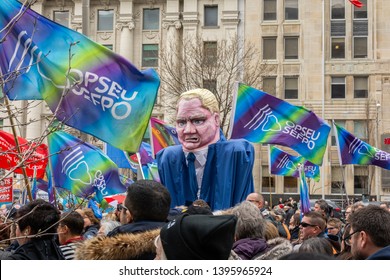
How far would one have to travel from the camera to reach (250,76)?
133 feet

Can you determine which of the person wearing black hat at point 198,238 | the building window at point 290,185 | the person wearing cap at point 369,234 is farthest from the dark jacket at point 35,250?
the building window at point 290,185

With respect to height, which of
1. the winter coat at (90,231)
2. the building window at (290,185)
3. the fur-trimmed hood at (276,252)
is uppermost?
the fur-trimmed hood at (276,252)

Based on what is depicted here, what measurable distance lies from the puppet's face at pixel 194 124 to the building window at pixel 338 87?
132 feet

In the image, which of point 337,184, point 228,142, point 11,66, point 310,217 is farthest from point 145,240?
point 337,184

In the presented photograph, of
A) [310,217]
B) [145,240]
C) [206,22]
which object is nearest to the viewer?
[145,240]

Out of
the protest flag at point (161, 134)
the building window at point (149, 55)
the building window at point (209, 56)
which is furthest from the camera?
the building window at point (149, 55)

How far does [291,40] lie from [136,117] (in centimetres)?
4181

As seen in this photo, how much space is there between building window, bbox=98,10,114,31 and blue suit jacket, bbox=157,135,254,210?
44.5 metres

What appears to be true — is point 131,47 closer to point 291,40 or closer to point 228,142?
point 291,40

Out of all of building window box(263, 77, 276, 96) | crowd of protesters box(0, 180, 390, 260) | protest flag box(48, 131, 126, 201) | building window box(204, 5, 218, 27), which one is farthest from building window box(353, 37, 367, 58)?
crowd of protesters box(0, 180, 390, 260)

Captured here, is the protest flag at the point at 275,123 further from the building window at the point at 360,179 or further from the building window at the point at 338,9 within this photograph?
the building window at the point at 338,9

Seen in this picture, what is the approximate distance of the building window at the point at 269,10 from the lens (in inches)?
1930

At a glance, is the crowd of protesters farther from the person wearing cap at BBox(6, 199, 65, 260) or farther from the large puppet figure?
the large puppet figure

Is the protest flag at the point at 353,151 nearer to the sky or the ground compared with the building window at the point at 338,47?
nearer to the ground
